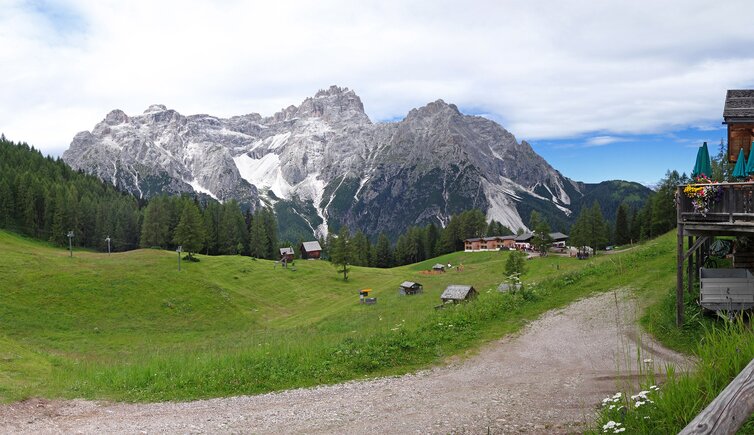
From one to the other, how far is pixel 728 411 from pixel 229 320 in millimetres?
61113

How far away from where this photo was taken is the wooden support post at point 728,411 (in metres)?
4.29

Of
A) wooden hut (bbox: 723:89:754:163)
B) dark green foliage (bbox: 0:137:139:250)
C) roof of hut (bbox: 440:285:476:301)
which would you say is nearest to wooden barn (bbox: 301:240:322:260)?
dark green foliage (bbox: 0:137:139:250)

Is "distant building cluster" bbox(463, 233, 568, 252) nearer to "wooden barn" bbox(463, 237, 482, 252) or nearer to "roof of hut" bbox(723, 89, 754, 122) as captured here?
"wooden barn" bbox(463, 237, 482, 252)

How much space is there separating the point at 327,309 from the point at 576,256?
185 ft

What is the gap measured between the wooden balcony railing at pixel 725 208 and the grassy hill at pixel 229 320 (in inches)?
288

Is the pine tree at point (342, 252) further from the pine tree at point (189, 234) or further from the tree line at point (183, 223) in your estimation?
the pine tree at point (189, 234)

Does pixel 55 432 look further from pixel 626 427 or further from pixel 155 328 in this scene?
pixel 155 328

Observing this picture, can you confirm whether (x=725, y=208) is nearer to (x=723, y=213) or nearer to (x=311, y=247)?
(x=723, y=213)

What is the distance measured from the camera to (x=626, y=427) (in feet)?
26.9

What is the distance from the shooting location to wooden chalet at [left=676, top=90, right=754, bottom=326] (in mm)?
15672

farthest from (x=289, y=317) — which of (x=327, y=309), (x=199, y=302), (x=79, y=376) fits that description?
(x=79, y=376)

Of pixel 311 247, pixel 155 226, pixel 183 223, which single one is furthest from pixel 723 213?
pixel 311 247

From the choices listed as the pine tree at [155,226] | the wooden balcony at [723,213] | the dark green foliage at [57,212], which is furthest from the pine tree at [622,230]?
the dark green foliage at [57,212]

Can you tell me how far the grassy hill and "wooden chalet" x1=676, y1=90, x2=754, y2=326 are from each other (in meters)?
5.79
